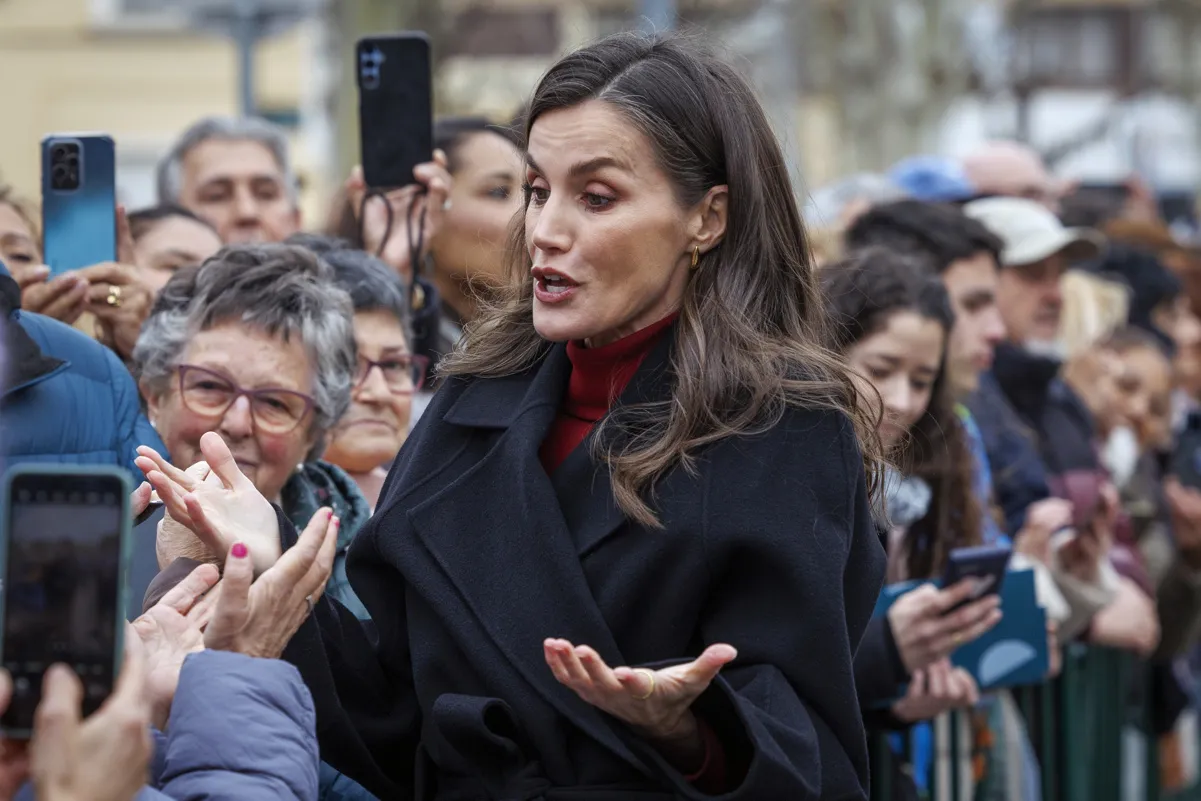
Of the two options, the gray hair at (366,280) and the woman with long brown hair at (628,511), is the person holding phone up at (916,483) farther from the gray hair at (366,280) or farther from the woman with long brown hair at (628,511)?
the woman with long brown hair at (628,511)

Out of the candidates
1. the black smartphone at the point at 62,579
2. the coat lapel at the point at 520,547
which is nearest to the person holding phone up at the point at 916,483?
the coat lapel at the point at 520,547

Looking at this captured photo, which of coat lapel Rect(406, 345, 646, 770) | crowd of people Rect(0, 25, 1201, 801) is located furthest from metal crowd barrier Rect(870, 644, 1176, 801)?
coat lapel Rect(406, 345, 646, 770)

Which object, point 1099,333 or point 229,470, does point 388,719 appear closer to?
point 229,470

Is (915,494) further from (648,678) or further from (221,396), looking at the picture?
(648,678)

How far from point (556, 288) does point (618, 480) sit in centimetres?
35

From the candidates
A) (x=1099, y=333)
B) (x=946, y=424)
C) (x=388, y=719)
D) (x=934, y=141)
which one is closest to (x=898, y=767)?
(x=946, y=424)

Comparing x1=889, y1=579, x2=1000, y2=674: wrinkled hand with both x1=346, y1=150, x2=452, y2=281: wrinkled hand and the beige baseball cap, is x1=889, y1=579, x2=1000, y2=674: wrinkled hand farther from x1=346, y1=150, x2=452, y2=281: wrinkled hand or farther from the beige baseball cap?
the beige baseball cap

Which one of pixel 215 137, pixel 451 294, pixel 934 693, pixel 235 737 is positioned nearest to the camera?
pixel 235 737

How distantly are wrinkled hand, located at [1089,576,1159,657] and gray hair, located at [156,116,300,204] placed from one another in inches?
124

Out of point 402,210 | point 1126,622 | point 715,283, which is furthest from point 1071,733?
point 715,283

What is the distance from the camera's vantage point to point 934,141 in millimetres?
27109

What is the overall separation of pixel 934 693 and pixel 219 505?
2408 mm

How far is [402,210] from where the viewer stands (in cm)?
529

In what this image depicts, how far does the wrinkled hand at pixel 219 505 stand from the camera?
3.13m
